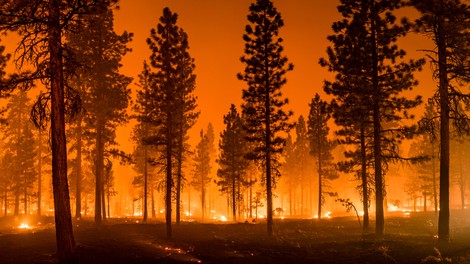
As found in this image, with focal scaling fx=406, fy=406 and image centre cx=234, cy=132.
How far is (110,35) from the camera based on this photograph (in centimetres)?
3616

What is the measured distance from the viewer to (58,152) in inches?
566

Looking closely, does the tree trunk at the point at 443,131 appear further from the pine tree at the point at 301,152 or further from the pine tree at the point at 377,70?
the pine tree at the point at 301,152

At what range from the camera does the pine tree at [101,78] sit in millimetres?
35438

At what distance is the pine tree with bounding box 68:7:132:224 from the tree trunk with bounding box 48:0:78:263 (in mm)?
21352

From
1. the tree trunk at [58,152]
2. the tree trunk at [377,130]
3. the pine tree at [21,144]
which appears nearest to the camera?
the tree trunk at [58,152]

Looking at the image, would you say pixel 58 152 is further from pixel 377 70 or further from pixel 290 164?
pixel 290 164

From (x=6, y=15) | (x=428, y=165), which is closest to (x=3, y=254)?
(x=6, y=15)

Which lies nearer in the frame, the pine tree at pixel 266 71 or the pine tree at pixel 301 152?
the pine tree at pixel 266 71

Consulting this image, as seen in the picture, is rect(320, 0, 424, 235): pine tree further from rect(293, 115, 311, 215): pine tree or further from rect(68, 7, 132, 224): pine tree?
rect(293, 115, 311, 215): pine tree

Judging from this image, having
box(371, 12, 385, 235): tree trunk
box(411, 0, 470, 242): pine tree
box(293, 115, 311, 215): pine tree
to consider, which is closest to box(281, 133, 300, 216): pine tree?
box(293, 115, 311, 215): pine tree

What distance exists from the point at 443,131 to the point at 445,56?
3961 mm

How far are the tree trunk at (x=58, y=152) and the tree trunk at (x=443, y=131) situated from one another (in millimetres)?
18030

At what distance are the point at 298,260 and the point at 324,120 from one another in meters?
36.4

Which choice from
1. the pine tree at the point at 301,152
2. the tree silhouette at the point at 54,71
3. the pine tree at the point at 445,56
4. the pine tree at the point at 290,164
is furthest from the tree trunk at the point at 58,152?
the pine tree at the point at 290,164
